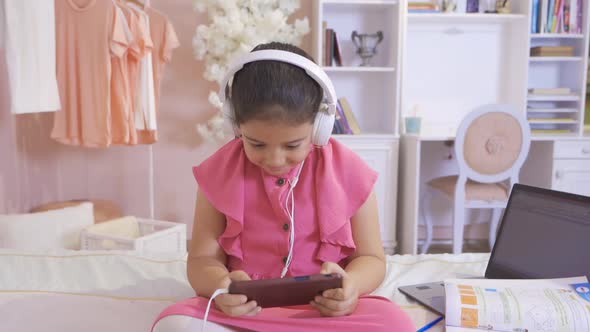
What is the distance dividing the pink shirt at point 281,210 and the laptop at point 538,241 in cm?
28

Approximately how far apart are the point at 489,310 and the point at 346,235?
303 mm

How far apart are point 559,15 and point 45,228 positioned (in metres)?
Answer: 2.83

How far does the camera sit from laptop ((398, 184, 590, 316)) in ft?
3.59

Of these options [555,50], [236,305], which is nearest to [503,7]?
[555,50]

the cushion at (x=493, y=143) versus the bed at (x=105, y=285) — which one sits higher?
the cushion at (x=493, y=143)

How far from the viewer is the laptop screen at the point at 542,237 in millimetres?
1093

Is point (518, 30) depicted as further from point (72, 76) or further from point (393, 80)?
point (72, 76)

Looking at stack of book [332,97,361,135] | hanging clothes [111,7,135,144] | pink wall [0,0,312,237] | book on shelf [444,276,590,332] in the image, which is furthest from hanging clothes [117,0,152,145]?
book on shelf [444,276,590,332]

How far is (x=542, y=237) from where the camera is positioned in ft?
3.77

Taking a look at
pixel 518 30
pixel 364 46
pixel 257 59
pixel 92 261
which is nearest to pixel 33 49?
pixel 92 261

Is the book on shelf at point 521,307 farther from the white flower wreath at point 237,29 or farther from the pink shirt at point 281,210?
the white flower wreath at point 237,29

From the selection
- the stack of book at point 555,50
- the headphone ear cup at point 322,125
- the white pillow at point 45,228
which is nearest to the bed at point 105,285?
the headphone ear cup at point 322,125

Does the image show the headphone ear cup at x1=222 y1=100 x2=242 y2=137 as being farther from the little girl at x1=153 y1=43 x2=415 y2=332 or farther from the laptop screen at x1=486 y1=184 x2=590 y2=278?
the laptop screen at x1=486 y1=184 x2=590 y2=278

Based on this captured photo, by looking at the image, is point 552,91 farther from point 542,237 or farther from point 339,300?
point 339,300
